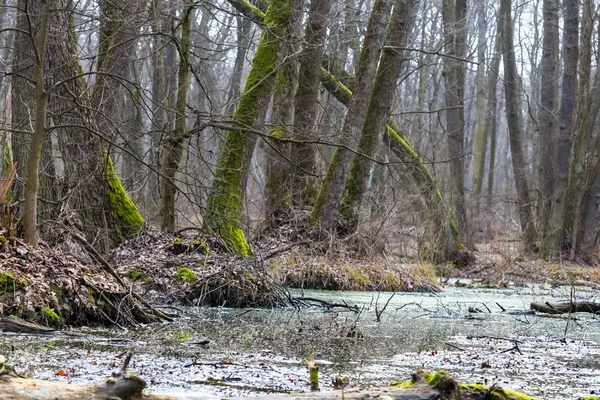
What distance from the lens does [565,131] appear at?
21.7m

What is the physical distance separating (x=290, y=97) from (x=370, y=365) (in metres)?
12.1

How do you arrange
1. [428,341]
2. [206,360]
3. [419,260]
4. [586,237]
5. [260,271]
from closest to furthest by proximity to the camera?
[206,360], [428,341], [260,271], [419,260], [586,237]

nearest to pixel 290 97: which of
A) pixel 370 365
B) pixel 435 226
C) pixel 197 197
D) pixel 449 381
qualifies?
pixel 435 226

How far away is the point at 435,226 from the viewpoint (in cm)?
1734

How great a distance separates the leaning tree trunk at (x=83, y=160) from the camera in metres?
10.4

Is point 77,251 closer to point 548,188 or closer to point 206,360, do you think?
point 206,360

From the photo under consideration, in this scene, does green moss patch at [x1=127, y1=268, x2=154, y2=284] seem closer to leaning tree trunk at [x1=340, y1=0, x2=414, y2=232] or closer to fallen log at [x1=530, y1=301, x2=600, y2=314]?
fallen log at [x1=530, y1=301, x2=600, y2=314]

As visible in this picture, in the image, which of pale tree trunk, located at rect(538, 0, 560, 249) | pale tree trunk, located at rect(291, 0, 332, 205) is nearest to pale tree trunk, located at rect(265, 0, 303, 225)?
pale tree trunk, located at rect(291, 0, 332, 205)

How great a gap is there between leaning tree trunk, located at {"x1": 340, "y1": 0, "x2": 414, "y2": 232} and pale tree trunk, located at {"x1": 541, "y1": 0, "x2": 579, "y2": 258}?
6.62 metres

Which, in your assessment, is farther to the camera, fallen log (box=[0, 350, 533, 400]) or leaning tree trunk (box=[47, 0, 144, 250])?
leaning tree trunk (box=[47, 0, 144, 250])

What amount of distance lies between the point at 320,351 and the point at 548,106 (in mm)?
18756

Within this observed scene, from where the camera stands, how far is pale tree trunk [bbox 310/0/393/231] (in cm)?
1575

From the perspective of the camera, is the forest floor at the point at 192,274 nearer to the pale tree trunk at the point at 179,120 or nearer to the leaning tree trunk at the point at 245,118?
the pale tree trunk at the point at 179,120

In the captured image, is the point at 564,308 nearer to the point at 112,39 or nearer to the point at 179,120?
the point at 179,120
